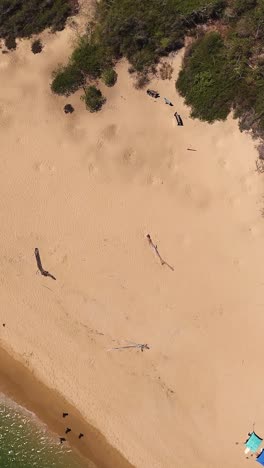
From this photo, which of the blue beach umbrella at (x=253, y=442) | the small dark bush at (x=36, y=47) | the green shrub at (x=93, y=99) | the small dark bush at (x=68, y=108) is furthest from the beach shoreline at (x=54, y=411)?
the small dark bush at (x=36, y=47)

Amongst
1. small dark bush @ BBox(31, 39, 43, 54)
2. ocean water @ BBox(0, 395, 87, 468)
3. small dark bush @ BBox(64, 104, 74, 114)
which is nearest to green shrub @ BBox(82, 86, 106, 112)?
small dark bush @ BBox(64, 104, 74, 114)

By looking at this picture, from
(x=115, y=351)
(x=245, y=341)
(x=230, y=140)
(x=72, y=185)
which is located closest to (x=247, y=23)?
(x=230, y=140)

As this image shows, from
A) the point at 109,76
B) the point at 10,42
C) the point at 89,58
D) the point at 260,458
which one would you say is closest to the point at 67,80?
the point at 89,58

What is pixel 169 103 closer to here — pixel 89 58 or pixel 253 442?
pixel 89 58

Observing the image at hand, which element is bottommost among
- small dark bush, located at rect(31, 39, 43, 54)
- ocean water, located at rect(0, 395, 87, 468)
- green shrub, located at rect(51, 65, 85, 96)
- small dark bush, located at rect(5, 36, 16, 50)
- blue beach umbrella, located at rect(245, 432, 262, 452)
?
blue beach umbrella, located at rect(245, 432, 262, 452)

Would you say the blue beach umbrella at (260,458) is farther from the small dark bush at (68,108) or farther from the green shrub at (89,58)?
the green shrub at (89,58)

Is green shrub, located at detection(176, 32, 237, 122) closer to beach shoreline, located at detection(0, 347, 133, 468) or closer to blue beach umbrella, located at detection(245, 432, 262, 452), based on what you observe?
blue beach umbrella, located at detection(245, 432, 262, 452)

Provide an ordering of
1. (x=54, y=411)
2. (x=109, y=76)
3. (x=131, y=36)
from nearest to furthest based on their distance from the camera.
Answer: (x=131, y=36)
(x=109, y=76)
(x=54, y=411)
